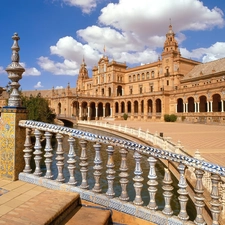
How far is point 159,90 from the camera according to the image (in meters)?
53.6

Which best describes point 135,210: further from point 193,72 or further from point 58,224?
point 193,72

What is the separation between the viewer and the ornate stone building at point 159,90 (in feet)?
129

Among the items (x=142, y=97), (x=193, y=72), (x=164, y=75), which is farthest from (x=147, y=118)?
(x=193, y=72)

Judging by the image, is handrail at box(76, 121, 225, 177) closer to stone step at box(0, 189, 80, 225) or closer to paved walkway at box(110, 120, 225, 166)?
stone step at box(0, 189, 80, 225)

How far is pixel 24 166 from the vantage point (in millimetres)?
3658

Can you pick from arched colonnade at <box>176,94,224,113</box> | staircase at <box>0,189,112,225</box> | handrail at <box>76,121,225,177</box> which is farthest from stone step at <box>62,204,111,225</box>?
arched colonnade at <box>176,94,224,113</box>

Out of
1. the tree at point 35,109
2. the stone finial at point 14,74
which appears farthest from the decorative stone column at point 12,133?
the tree at point 35,109

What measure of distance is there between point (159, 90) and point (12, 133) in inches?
2059

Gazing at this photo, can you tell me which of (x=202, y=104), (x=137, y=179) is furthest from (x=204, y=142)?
(x=202, y=104)

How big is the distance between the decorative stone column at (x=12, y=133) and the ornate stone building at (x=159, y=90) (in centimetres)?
3365

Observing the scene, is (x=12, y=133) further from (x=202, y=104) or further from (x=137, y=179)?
(x=202, y=104)

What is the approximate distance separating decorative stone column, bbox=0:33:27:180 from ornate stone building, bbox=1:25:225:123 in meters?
33.7

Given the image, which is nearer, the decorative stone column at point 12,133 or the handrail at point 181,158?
the handrail at point 181,158

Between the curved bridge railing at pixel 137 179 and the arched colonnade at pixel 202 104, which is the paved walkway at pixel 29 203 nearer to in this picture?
the curved bridge railing at pixel 137 179
